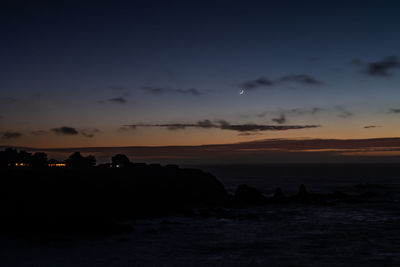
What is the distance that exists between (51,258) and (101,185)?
36747 millimetres

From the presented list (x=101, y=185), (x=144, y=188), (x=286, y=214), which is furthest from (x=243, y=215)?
(x=101, y=185)

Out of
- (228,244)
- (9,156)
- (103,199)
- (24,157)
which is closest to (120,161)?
(24,157)

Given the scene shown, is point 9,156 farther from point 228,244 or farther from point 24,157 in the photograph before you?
point 228,244

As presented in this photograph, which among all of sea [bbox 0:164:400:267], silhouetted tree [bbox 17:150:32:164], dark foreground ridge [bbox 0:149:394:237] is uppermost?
silhouetted tree [bbox 17:150:32:164]

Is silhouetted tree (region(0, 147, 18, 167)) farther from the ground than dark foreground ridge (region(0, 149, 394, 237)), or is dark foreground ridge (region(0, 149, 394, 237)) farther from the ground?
silhouetted tree (region(0, 147, 18, 167))

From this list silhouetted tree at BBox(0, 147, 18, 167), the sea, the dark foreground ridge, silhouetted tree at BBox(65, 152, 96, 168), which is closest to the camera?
the sea

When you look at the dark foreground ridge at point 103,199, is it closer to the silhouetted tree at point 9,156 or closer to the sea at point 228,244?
the sea at point 228,244

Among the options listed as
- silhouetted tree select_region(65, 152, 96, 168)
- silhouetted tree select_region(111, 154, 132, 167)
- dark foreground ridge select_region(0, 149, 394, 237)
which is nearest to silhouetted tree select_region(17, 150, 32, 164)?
silhouetted tree select_region(65, 152, 96, 168)

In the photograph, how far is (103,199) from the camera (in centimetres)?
6372

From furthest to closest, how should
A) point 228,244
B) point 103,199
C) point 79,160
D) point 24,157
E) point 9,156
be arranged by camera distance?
1. point 24,157
2. point 79,160
3. point 9,156
4. point 103,199
5. point 228,244

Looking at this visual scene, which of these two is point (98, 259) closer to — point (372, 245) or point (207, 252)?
point (207, 252)

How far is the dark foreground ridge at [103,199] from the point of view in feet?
152

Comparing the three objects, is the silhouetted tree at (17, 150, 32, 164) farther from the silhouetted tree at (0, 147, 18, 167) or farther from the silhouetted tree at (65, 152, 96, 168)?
the silhouetted tree at (65, 152, 96, 168)

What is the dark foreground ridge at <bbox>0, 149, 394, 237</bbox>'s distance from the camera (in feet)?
152
